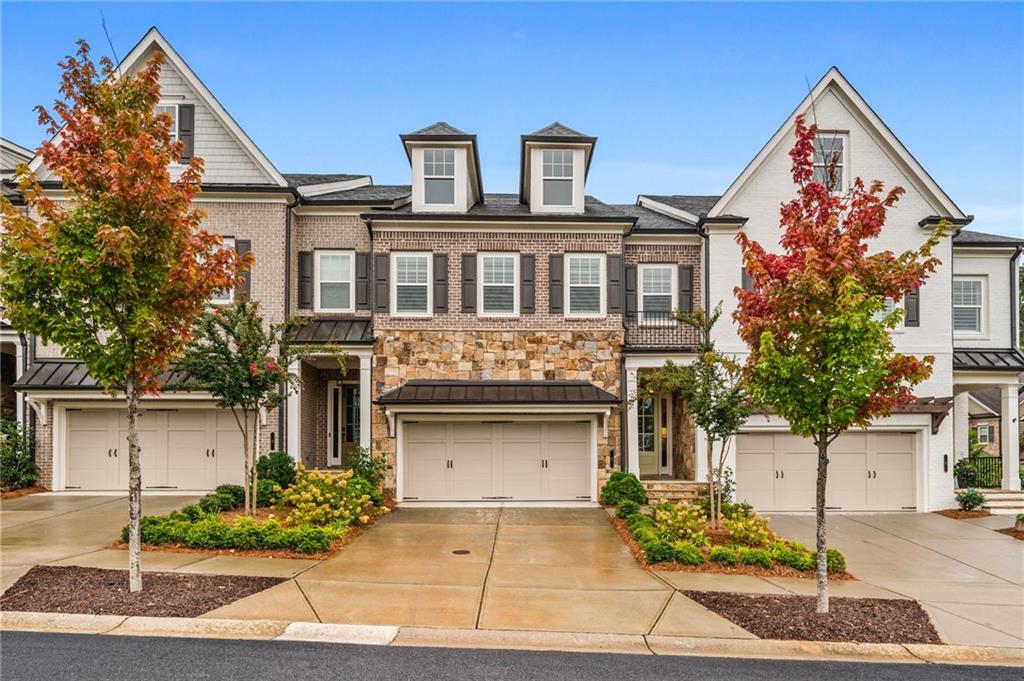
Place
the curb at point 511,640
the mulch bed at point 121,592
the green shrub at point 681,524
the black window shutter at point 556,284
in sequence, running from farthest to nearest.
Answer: the black window shutter at point 556,284, the green shrub at point 681,524, the mulch bed at point 121,592, the curb at point 511,640

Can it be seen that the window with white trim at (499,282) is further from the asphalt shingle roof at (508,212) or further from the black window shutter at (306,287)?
the black window shutter at (306,287)

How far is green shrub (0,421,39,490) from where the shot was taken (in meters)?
16.5

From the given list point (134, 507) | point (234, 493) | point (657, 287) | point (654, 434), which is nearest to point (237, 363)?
point (234, 493)

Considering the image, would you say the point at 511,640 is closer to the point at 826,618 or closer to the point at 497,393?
the point at 826,618

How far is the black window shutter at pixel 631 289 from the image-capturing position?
18000 millimetres

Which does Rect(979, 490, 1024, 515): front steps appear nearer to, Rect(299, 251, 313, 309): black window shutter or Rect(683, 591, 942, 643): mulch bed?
Rect(683, 591, 942, 643): mulch bed

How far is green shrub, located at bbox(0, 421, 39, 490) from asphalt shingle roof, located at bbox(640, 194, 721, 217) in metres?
19.0

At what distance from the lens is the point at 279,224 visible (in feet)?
56.1

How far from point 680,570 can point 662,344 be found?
26.7 ft

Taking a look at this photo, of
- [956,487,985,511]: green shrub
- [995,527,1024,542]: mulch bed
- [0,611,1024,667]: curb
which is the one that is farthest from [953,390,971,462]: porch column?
[0,611,1024,667]: curb

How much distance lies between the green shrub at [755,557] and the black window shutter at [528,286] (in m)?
8.45

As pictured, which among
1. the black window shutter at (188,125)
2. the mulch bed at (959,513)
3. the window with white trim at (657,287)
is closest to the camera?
the mulch bed at (959,513)

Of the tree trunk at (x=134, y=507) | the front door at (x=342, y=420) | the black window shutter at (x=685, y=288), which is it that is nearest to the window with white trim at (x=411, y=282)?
the front door at (x=342, y=420)

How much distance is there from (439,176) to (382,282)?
326 cm
